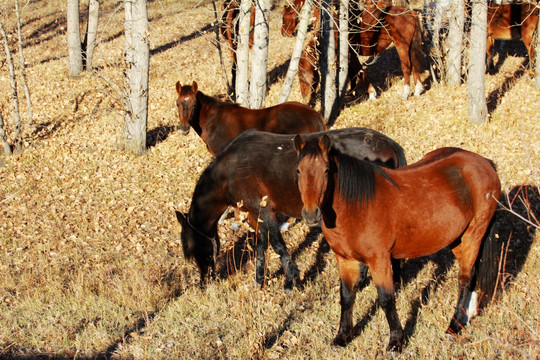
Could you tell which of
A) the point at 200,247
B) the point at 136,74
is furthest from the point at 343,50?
the point at 200,247

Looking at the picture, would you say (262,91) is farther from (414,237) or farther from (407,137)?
(414,237)

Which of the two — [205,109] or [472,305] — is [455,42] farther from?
[472,305]

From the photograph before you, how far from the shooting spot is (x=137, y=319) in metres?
5.86

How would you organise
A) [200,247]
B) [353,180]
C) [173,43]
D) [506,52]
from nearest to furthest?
[353,180] → [200,247] → [506,52] → [173,43]

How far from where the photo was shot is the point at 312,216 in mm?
4098

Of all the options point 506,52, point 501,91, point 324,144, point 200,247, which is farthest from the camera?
point 506,52

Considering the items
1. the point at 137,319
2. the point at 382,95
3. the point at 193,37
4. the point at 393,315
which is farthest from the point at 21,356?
the point at 193,37

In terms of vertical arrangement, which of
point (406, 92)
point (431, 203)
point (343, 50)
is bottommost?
point (406, 92)

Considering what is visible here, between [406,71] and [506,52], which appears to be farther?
[506,52]

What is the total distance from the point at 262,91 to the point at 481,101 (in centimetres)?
461

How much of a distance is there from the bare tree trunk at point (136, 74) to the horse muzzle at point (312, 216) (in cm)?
805

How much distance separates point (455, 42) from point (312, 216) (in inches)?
405

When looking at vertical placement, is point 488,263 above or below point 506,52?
below

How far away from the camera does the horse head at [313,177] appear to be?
4121 mm
